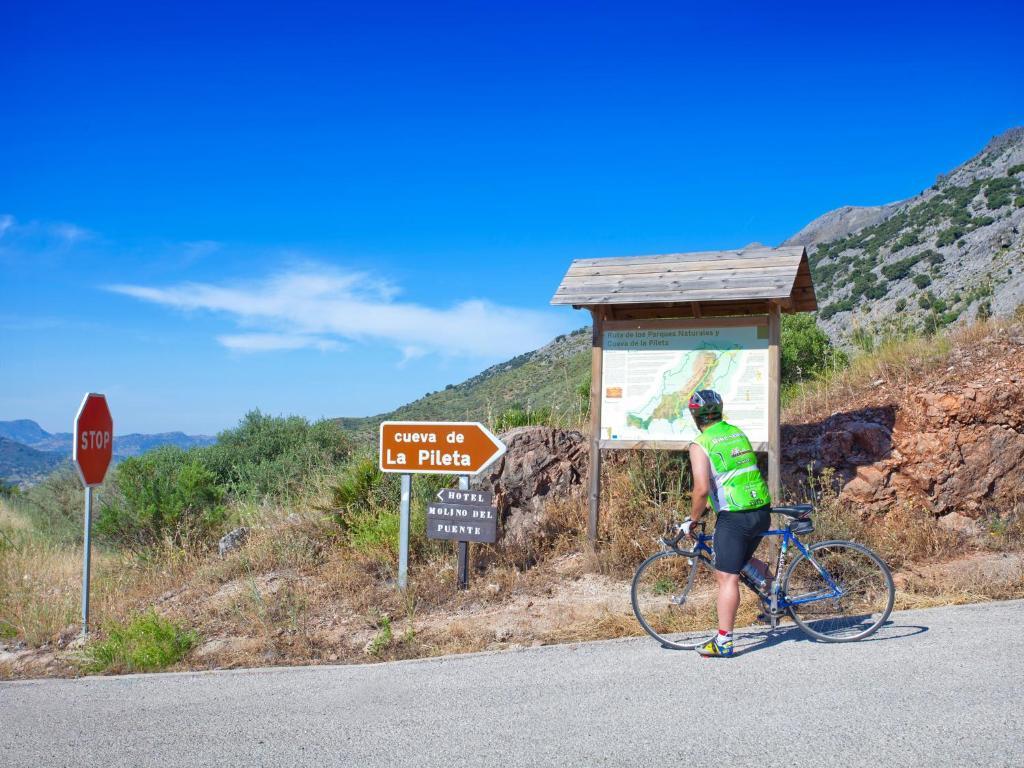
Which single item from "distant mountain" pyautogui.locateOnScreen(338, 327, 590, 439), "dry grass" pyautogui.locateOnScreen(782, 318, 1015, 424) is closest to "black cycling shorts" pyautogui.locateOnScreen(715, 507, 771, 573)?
"dry grass" pyautogui.locateOnScreen(782, 318, 1015, 424)

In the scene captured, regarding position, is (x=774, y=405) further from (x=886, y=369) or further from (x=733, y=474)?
(x=886, y=369)

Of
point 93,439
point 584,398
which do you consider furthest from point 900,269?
point 93,439

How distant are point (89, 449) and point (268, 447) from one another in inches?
340

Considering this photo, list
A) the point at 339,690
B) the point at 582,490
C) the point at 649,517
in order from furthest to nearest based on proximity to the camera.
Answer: the point at 582,490 → the point at 649,517 → the point at 339,690

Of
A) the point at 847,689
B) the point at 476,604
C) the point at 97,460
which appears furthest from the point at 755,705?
the point at 97,460

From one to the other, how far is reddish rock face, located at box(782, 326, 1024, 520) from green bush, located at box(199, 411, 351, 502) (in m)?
8.18

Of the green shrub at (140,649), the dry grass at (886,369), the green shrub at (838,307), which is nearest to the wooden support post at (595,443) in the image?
the dry grass at (886,369)

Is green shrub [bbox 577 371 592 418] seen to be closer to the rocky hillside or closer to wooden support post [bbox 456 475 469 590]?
wooden support post [bbox 456 475 469 590]

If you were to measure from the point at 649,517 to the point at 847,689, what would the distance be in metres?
3.55

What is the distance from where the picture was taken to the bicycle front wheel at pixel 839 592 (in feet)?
19.9

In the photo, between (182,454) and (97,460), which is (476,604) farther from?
(182,454)

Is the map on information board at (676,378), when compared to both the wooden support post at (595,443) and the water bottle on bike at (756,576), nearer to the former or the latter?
the wooden support post at (595,443)

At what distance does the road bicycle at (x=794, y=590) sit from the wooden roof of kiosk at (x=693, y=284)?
234cm

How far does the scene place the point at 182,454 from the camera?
53.7 feet
